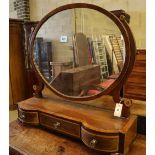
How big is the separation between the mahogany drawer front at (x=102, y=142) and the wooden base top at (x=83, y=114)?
0.03 metres

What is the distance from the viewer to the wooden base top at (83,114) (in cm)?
77

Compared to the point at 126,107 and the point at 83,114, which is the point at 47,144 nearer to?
the point at 83,114

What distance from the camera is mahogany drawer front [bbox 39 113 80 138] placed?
85 centimetres

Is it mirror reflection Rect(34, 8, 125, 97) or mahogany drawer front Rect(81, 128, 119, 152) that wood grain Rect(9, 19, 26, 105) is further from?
mahogany drawer front Rect(81, 128, 119, 152)

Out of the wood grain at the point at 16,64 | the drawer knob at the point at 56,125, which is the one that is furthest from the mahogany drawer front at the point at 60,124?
the wood grain at the point at 16,64

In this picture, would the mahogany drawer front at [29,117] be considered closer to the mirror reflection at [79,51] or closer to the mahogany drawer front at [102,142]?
the mirror reflection at [79,51]

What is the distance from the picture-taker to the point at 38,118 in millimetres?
1005

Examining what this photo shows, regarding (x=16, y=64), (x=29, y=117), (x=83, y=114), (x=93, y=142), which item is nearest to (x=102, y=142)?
(x=93, y=142)

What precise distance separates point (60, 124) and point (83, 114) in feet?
0.43

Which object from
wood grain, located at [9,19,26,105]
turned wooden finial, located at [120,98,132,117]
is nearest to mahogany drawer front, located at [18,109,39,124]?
turned wooden finial, located at [120,98,132,117]

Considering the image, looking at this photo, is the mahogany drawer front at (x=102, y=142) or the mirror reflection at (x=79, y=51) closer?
the mahogany drawer front at (x=102, y=142)

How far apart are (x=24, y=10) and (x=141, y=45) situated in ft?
6.02

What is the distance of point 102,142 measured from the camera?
75 centimetres
